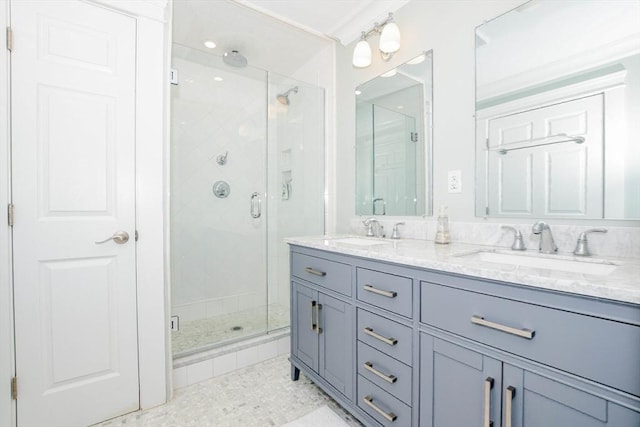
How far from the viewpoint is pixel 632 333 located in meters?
0.64

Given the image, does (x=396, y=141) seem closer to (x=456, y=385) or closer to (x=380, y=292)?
(x=380, y=292)

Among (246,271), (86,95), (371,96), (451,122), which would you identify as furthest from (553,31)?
(246,271)

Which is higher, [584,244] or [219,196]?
[219,196]

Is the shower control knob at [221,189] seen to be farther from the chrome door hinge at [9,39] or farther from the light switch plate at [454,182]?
the light switch plate at [454,182]

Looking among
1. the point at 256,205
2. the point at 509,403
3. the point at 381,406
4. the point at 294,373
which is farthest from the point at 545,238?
the point at 256,205

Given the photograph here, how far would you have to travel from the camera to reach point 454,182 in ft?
5.29

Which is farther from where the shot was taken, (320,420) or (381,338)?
(320,420)

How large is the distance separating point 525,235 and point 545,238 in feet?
0.34

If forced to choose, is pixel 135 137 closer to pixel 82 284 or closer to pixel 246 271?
pixel 82 284

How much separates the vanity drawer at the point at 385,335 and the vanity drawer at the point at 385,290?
6cm

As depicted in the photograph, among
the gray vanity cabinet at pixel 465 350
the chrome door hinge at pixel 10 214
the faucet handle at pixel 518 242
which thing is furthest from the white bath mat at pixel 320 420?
the chrome door hinge at pixel 10 214

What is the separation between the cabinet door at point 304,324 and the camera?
161 centimetres

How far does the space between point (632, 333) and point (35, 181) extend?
212 centimetres

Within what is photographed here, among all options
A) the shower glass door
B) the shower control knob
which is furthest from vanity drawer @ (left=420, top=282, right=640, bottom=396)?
the shower control knob
